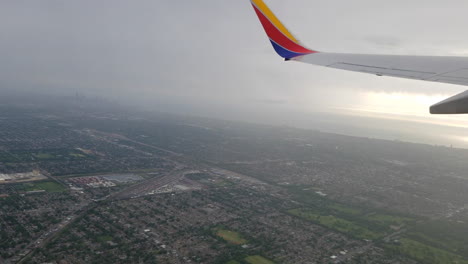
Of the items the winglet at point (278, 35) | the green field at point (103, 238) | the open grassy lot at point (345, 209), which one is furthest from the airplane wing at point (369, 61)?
the open grassy lot at point (345, 209)

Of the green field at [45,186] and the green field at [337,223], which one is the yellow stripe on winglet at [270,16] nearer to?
the green field at [337,223]

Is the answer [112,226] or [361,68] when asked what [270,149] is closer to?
[112,226]

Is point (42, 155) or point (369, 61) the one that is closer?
point (369, 61)

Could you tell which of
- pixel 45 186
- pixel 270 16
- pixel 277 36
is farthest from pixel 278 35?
pixel 45 186

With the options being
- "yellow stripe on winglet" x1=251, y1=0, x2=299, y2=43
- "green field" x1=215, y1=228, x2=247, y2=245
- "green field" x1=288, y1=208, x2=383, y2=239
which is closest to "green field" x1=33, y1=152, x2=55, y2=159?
"green field" x1=215, y1=228, x2=247, y2=245

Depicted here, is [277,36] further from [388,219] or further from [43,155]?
[43,155]

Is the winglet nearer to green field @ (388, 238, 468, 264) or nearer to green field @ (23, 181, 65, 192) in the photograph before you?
green field @ (388, 238, 468, 264)
